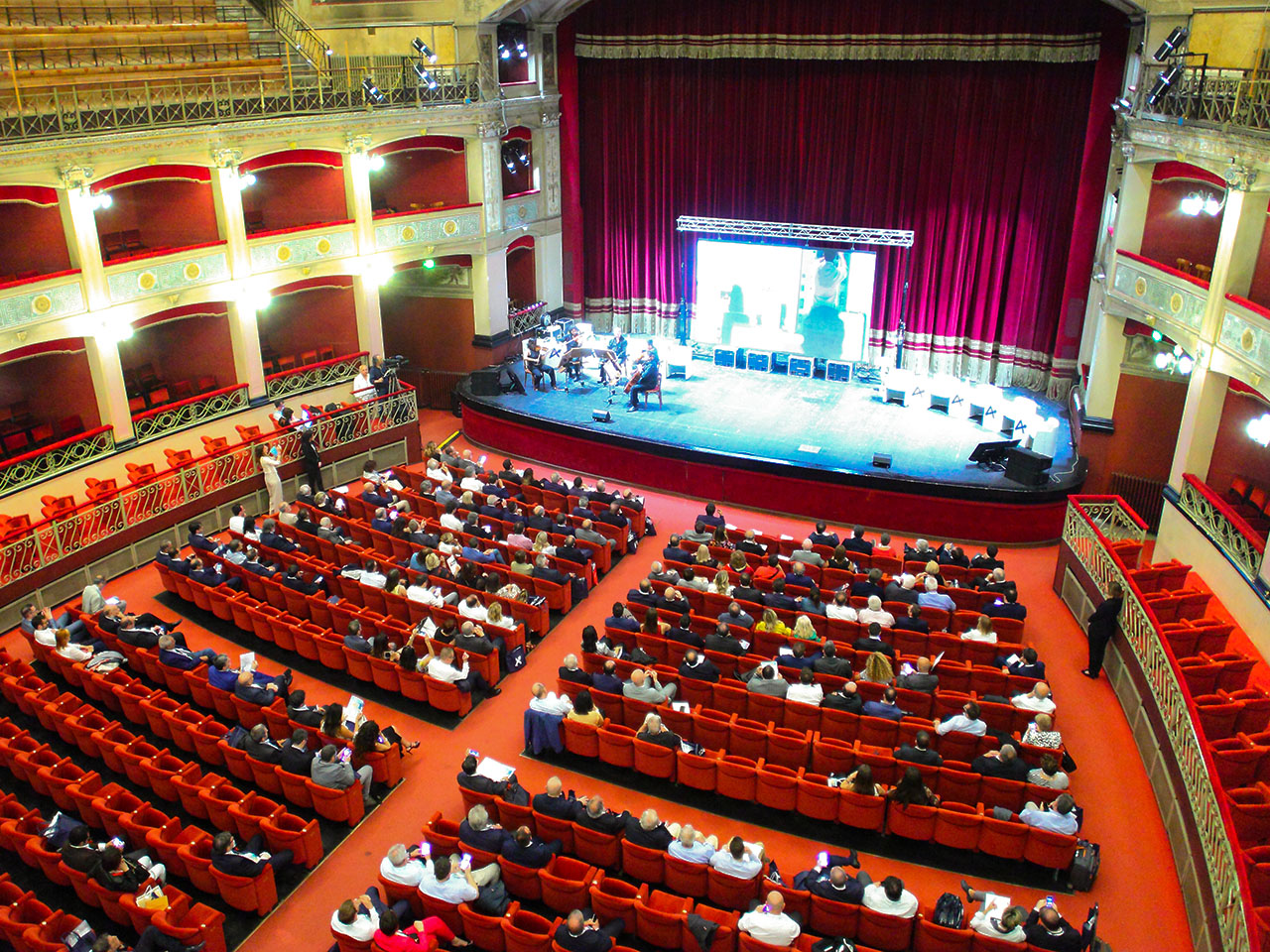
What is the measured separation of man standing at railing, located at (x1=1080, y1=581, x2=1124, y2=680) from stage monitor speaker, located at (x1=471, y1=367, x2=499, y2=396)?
40.9 ft

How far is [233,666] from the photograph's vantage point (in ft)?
39.8

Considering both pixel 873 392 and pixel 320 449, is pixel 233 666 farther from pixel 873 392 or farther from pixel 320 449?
pixel 873 392

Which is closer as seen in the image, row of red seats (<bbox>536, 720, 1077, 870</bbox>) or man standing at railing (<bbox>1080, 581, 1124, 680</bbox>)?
row of red seats (<bbox>536, 720, 1077, 870</bbox>)

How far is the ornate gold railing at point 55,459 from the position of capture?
14.5 m

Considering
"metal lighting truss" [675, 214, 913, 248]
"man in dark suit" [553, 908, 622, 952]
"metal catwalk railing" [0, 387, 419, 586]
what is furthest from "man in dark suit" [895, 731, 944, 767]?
"metal lighting truss" [675, 214, 913, 248]

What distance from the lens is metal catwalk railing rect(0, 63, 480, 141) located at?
46.8 ft

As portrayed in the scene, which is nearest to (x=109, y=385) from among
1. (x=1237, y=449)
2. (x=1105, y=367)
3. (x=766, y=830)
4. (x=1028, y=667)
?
(x=766, y=830)

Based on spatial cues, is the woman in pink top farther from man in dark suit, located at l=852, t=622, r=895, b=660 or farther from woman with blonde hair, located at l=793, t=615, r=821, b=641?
man in dark suit, located at l=852, t=622, r=895, b=660

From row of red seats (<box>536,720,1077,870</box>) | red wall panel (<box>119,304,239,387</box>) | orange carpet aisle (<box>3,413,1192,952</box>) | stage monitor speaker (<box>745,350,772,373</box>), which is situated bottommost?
orange carpet aisle (<box>3,413,1192,952</box>)

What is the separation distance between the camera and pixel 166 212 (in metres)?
18.5

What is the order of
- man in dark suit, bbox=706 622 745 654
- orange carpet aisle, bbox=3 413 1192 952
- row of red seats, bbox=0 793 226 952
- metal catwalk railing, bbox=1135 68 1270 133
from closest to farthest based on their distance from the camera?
row of red seats, bbox=0 793 226 952, orange carpet aisle, bbox=3 413 1192 952, man in dark suit, bbox=706 622 745 654, metal catwalk railing, bbox=1135 68 1270 133

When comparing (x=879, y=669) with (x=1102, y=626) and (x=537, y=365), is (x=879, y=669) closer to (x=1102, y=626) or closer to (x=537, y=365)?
(x=1102, y=626)

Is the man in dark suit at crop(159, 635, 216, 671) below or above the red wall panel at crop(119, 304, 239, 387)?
below

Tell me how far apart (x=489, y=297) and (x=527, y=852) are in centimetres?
1567
